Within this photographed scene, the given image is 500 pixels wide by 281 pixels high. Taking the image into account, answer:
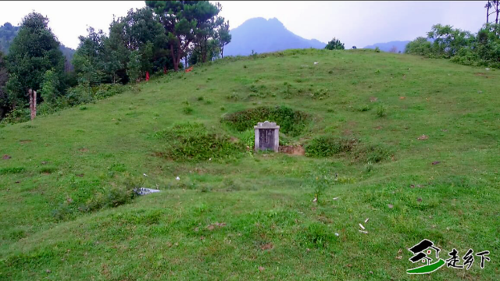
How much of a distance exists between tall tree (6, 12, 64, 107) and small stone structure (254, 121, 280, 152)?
73.8 feet

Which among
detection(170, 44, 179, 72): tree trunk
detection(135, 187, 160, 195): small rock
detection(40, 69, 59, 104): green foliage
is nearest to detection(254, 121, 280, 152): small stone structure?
detection(135, 187, 160, 195): small rock

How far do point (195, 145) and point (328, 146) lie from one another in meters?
6.58

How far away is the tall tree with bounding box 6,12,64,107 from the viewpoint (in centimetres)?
2805

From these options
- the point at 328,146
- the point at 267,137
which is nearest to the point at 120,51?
the point at 267,137

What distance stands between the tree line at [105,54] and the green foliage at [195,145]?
10486mm

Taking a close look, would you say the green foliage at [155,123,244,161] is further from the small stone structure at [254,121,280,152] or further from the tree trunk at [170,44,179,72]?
the tree trunk at [170,44,179,72]

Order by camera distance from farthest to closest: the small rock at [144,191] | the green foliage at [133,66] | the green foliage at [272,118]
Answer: the green foliage at [133,66] < the green foliage at [272,118] < the small rock at [144,191]

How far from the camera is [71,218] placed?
28.7 ft

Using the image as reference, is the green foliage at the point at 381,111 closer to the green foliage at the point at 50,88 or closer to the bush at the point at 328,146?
the bush at the point at 328,146

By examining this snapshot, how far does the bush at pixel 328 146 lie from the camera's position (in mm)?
15016

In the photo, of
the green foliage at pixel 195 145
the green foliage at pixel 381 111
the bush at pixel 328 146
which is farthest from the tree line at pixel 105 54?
the green foliage at pixel 381 111

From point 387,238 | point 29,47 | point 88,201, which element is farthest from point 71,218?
point 29,47

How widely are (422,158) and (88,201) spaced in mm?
11450

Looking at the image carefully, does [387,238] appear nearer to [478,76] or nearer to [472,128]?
[472,128]
